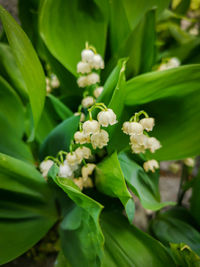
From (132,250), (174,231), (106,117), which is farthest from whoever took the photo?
(174,231)

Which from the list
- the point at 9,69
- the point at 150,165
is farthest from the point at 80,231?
the point at 9,69

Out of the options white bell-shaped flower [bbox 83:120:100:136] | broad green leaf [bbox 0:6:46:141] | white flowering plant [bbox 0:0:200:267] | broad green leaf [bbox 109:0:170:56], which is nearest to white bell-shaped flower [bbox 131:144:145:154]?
white flowering plant [bbox 0:0:200:267]

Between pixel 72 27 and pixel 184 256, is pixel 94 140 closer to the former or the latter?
pixel 184 256

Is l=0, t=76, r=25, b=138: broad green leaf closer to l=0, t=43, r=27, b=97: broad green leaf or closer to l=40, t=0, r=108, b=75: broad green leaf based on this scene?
l=0, t=43, r=27, b=97: broad green leaf

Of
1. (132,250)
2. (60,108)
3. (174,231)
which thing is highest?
(60,108)

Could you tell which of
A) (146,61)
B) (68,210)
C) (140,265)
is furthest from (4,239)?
(146,61)

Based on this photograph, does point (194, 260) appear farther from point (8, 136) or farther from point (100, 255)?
point (8, 136)

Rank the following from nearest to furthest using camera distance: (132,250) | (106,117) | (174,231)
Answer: (106,117) < (132,250) < (174,231)
